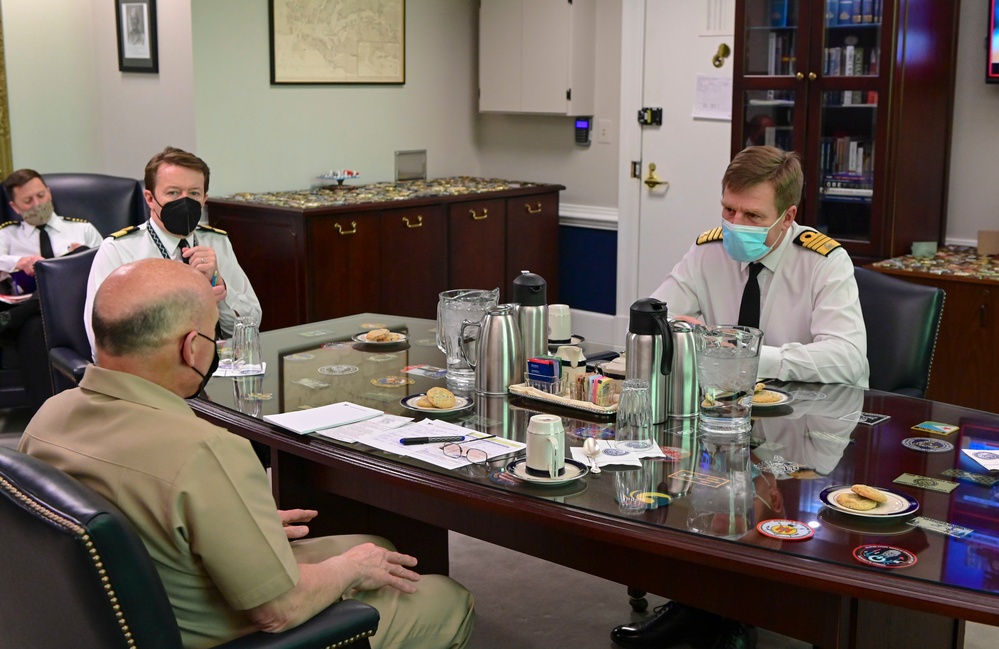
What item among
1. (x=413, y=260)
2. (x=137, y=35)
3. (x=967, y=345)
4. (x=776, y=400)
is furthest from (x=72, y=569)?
(x=137, y=35)

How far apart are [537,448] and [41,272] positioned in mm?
2167

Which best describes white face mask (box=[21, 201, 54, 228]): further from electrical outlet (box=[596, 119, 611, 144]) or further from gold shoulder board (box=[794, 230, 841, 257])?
gold shoulder board (box=[794, 230, 841, 257])

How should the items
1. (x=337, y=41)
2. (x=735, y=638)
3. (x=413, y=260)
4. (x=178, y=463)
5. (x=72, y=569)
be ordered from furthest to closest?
(x=337, y=41)
(x=413, y=260)
(x=735, y=638)
(x=178, y=463)
(x=72, y=569)

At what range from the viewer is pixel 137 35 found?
5.36 m

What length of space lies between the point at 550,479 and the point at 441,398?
535 millimetres

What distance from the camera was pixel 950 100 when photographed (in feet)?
15.1

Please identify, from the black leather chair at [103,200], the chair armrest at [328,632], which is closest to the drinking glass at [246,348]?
the chair armrest at [328,632]

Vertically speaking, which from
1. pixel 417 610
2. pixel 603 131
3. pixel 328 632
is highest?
pixel 603 131

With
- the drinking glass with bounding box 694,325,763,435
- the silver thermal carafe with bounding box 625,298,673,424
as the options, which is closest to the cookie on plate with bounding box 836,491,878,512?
the drinking glass with bounding box 694,325,763,435

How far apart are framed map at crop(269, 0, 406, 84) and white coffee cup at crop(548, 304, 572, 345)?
3204mm

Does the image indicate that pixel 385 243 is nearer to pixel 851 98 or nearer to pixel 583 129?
pixel 583 129

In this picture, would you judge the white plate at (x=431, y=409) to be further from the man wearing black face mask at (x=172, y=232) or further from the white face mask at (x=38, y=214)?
the white face mask at (x=38, y=214)

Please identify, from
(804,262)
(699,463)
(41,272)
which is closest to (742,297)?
(804,262)

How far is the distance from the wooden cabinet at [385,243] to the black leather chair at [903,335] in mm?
2821
